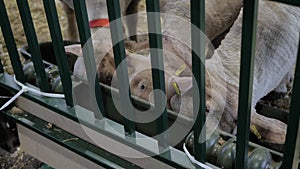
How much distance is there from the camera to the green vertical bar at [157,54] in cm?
73

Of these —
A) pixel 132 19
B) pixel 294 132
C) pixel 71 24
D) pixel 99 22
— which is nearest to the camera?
pixel 294 132

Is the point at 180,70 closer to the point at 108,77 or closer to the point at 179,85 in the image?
the point at 179,85

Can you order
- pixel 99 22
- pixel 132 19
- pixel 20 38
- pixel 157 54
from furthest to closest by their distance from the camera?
pixel 20 38 → pixel 132 19 → pixel 99 22 → pixel 157 54

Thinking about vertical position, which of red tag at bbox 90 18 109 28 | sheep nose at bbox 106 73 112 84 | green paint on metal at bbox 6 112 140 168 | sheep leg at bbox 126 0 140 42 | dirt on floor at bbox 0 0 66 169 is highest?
sheep nose at bbox 106 73 112 84

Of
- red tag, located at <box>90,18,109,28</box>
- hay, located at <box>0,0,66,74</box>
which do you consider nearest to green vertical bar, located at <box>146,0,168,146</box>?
red tag, located at <box>90,18,109,28</box>

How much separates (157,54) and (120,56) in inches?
4.0

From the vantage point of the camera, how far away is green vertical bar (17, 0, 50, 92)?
95 centimetres

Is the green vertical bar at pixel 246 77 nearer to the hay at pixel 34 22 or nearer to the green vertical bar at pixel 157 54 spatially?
the green vertical bar at pixel 157 54

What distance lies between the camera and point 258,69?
1017mm

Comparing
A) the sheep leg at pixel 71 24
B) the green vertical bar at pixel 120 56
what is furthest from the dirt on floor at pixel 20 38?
the green vertical bar at pixel 120 56

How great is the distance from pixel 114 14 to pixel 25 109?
0.45m

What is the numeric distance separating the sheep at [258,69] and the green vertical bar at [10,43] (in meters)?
0.30

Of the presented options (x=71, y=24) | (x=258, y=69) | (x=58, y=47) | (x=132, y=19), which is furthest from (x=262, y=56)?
(x=71, y=24)

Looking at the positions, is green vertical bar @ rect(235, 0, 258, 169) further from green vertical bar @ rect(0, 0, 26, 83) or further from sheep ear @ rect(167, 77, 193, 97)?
green vertical bar @ rect(0, 0, 26, 83)
